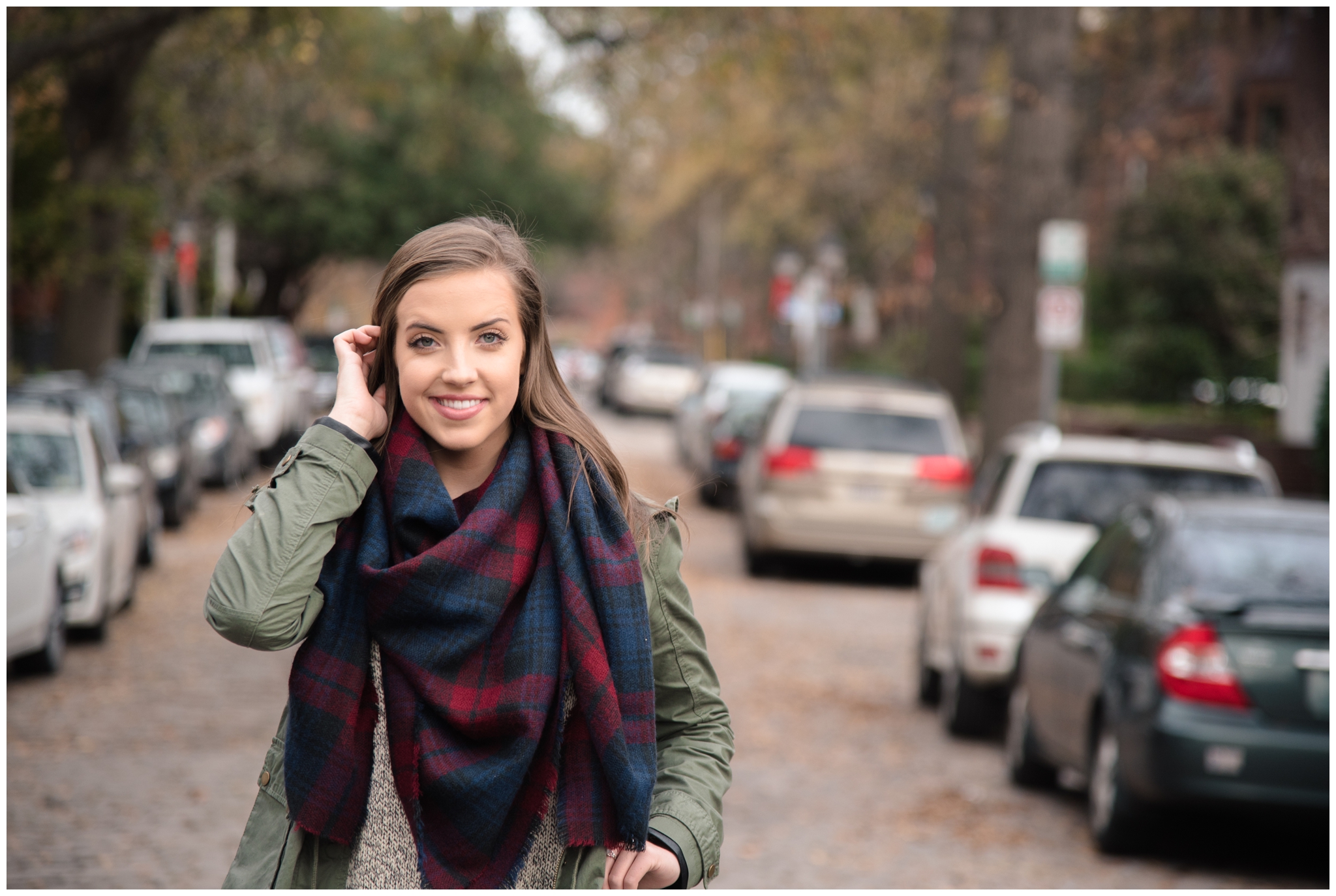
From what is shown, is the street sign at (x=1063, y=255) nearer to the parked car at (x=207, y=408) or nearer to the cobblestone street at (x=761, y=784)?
the cobblestone street at (x=761, y=784)

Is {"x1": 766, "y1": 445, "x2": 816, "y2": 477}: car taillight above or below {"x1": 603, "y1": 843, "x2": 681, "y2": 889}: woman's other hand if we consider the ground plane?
below

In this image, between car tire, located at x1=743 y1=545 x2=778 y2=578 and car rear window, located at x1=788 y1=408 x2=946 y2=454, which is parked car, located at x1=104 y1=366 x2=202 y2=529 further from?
car rear window, located at x1=788 y1=408 x2=946 y2=454

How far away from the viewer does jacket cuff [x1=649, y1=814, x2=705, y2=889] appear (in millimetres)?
2777

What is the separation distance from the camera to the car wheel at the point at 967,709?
32.9 feet

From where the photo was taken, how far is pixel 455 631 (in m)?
2.62

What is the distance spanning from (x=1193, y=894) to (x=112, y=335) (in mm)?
19821

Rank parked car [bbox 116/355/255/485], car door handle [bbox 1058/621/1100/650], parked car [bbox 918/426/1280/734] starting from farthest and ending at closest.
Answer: parked car [bbox 116/355/255/485]
parked car [bbox 918/426/1280/734]
car door handle [bbox 1058/621/1100/650]

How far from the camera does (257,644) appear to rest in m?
2.64

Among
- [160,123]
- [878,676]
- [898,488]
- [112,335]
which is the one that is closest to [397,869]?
[878,676]

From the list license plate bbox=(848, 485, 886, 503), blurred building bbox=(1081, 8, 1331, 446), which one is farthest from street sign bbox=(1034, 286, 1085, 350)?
blurred building bbox=(1081, 8, 1331, 446)

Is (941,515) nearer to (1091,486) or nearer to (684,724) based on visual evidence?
(1091,486)

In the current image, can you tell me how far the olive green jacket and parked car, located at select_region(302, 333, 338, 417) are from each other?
1024 inches

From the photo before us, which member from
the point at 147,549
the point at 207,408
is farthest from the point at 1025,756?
the point at 207,408

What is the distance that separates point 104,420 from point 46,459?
303cm
